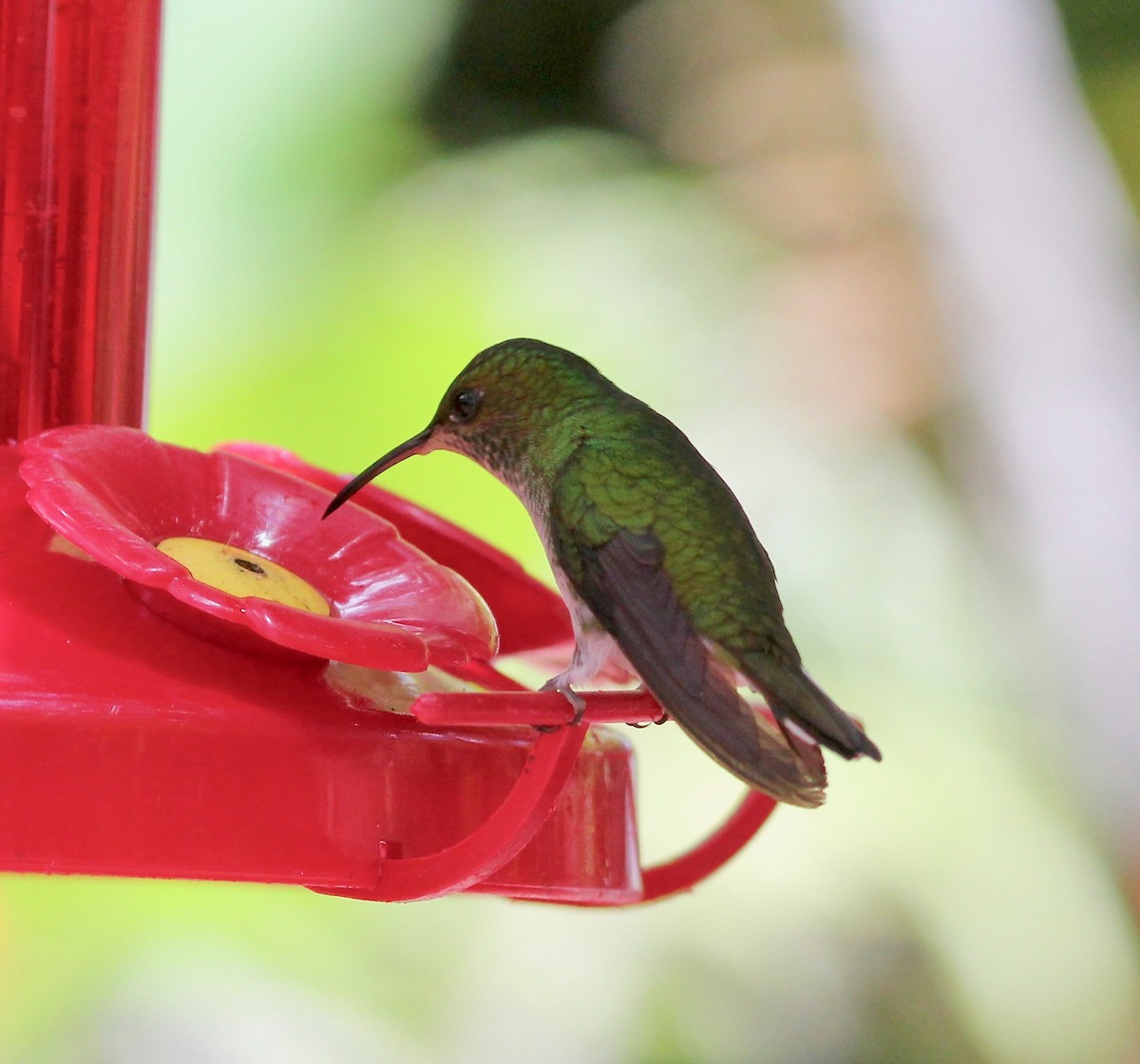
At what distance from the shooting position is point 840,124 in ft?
23.7

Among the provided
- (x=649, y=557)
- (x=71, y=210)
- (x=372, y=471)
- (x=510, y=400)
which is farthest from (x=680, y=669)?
(x=71, y=210)

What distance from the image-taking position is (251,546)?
2551mm

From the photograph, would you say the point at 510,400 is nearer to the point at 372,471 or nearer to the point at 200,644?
the point at 372,471

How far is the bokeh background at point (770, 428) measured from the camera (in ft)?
18.4

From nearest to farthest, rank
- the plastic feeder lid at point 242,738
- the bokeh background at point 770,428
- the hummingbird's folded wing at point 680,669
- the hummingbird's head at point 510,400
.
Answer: the plastic feeder lid at point 242,738 → the hummingbird's folded wing at point 680,669 → the hummingbird's head at point 510,400 → the bokeh background at point 770,428

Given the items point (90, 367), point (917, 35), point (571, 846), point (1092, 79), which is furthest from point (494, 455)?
point (1092, 79)

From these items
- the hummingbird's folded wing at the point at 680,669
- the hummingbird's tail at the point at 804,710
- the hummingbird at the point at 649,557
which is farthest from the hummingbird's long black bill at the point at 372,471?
the hummingbird's tail at the point at 804,710

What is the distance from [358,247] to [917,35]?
92.0 inches

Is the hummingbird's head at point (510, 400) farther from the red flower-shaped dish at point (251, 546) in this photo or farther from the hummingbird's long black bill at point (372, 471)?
the red flower-shaped dish at point (251, 546)

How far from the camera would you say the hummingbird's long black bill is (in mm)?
2586

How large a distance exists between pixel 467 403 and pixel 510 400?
9 cm

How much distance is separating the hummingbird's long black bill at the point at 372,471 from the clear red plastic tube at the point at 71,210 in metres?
0.43

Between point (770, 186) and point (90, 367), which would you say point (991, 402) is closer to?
point (770, 186)

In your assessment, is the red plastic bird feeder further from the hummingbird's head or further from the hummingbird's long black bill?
the hummingbird's head
